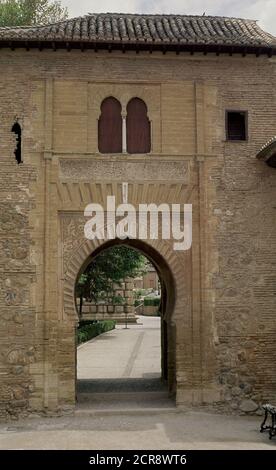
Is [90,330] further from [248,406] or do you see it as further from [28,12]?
[248,406]

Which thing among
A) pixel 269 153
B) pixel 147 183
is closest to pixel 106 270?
pixel 147 183

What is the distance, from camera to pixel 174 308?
41.1 ft

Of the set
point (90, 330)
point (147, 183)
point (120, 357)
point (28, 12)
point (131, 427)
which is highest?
point (28, 12)

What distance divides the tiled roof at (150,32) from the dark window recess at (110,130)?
4.64 feet

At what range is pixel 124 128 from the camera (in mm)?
12828

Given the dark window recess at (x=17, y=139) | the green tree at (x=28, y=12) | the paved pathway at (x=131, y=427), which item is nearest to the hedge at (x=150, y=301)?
the green tree at (x=28, y=12)

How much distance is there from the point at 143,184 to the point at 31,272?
2.97 meters

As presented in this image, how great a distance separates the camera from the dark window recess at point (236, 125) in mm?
13086

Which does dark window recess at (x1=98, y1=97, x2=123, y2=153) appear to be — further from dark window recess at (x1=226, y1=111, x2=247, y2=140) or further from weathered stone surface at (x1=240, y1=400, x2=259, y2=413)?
weathered stone surface at (x1=240, y1=400, x2=259, y2=413)

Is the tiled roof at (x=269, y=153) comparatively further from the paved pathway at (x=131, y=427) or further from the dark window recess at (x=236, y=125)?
the paved pathway at (x=131, y=427)

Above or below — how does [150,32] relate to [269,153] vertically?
above

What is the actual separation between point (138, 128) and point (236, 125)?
2184 millimetres

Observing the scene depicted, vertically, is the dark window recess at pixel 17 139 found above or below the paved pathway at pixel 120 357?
above

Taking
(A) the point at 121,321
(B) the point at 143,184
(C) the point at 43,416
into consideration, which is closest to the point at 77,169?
(B) the point at 143,184
